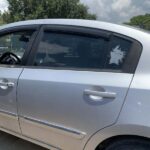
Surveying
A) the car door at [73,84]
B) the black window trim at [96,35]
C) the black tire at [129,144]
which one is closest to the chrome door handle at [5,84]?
the car door at [73,84]

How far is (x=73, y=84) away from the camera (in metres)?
3.03

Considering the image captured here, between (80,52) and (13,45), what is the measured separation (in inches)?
45.3

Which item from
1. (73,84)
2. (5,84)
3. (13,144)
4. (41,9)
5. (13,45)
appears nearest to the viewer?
(73,84)

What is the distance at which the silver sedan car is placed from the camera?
2.71 metres

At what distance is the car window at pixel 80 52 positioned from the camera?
292 cm

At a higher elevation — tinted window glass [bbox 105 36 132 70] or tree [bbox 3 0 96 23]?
tinted window glass [bbox 105 36 132 70]

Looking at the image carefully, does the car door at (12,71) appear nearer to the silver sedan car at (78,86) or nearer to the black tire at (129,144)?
the silver sedan car at (78,86)

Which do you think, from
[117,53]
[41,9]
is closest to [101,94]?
[117,53]

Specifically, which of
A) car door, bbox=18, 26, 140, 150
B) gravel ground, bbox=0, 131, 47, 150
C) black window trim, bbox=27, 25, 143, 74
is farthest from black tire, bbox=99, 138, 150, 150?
gravel ground, bbox=0, 131, 47, 150

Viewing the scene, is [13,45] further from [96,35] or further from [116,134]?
A: [116,134]

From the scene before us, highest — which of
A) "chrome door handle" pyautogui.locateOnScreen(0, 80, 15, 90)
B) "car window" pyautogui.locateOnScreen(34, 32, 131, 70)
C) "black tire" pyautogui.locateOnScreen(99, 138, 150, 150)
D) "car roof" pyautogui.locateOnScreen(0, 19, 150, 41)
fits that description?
"car roof" pyautogui.locateOnScreen(0, 19, 150, 41)

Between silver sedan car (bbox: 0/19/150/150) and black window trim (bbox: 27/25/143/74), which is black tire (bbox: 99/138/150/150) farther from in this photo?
black window trim (bbox: 27/25/143/74)

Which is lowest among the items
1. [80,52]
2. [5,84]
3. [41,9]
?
[41,9]

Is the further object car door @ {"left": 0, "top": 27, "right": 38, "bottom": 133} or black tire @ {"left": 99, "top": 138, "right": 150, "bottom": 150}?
car door @ {"left": 0, "top": 27, "right": 38, "bottom": 133}
